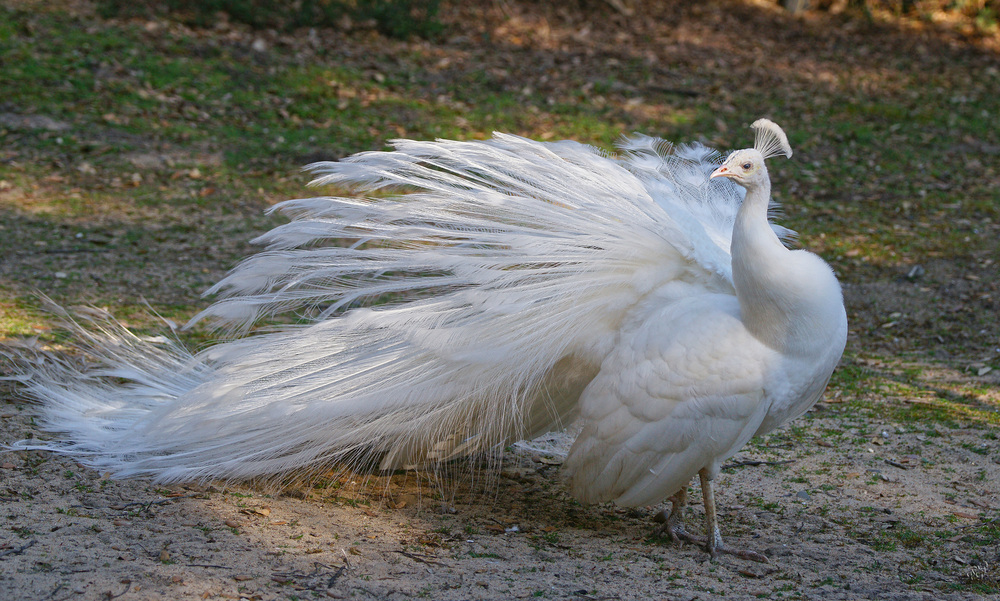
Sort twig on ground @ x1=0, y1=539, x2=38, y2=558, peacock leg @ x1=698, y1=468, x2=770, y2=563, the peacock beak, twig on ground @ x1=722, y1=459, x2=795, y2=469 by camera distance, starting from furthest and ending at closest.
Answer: twig on ground @ x1=722, y1=459, x2=795, y2=469 → peacock leg @ x1=698, y1=468, x2=770, y2=563 → the peacock beak → twig on ground @ x1=0, y1=539, x2=38, y2=558

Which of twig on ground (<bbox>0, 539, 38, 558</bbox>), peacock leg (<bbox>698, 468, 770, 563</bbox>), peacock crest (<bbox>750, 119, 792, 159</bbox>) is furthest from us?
peacock leg (<bbox>698, 468, 770, 563</bbox>)

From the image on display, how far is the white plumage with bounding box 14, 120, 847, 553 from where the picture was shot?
2959 millimetres

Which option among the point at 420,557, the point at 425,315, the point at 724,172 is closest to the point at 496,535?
the point at 420,557

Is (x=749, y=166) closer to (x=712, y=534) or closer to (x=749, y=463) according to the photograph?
(x=712, y=534)

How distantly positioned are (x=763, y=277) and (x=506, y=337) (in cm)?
92

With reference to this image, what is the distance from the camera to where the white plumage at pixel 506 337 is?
296cm

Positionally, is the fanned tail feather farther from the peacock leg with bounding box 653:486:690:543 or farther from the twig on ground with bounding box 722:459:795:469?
the twig on ground with bounding box 722:459:795:469

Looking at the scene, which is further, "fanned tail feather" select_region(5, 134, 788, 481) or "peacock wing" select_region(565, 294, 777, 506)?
"fanned tail feather" select_region(5, 134, 788, 481)

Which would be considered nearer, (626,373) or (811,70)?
(626,373)

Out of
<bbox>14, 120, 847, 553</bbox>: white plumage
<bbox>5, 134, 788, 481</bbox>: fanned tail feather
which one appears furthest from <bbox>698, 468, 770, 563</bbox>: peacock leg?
<bbox>5, 134, 788, 481</bbox>: fanned tail feather

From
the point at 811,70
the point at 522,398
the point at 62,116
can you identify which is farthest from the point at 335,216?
the point at 811,70

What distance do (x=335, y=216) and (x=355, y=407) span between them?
Result: 79 cm

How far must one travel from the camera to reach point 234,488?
3.37m

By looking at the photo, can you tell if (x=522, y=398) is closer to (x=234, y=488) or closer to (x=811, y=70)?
(x=234, y=488)
